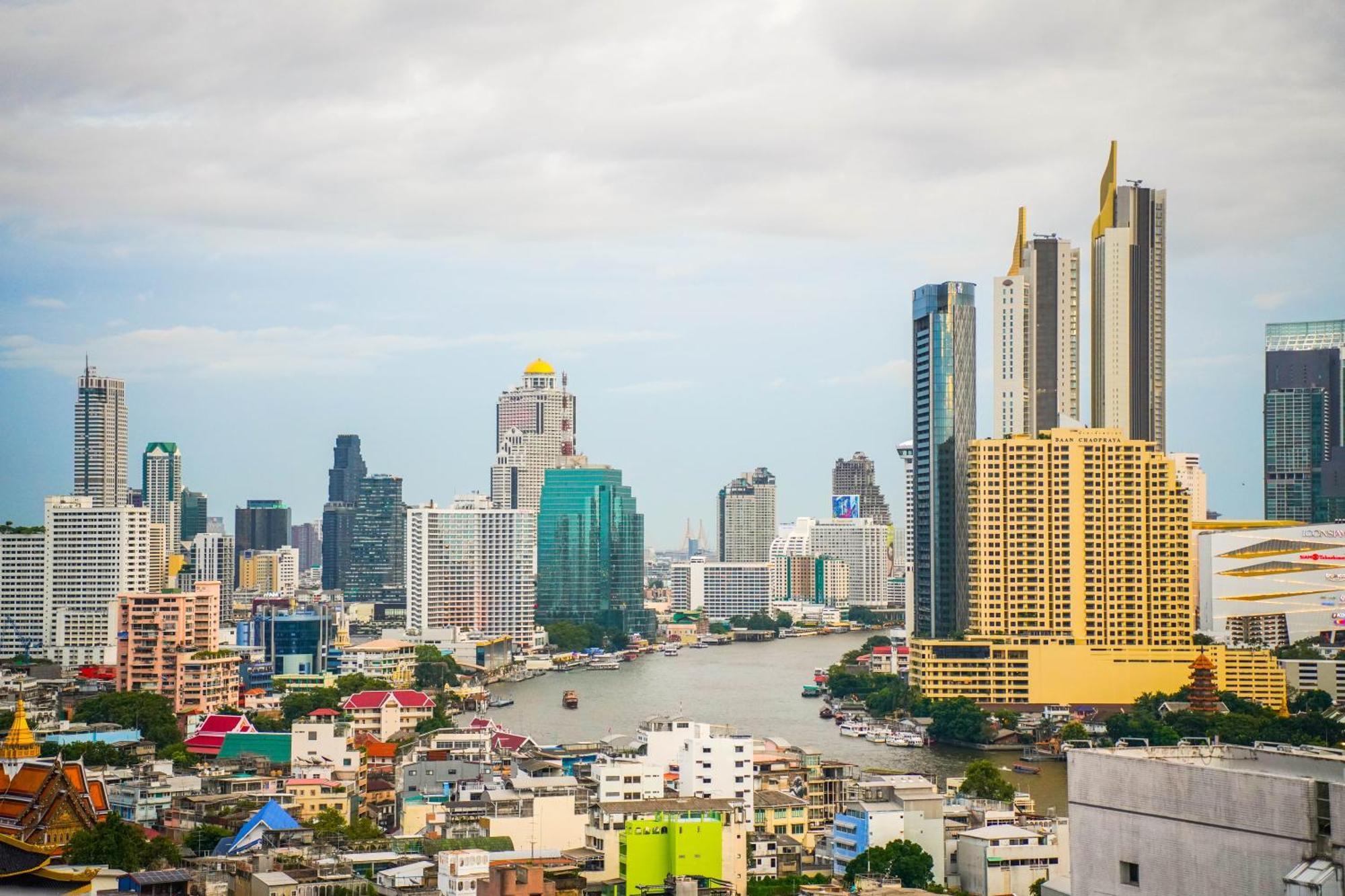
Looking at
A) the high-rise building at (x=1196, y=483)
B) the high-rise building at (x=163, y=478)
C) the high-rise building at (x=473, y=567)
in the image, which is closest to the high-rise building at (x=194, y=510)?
the high-rise building at (x=163, y=478)

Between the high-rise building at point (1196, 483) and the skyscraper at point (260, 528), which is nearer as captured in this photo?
the high-rise building at point (1196, 483)

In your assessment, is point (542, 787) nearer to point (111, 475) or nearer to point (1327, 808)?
point (1327, 808)

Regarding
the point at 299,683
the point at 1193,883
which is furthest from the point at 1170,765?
the point at 299,683

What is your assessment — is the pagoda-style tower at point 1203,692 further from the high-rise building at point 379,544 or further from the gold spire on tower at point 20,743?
the high-rise building at point 379,544

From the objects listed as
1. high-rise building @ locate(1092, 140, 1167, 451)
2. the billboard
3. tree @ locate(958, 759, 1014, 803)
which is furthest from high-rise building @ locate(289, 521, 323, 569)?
tree @ locate(958, 759, 1014, 803)

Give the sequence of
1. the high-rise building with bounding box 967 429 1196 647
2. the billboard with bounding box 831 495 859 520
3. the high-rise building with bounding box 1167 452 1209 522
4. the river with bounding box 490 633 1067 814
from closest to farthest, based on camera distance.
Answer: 1. the river with bounding box 490 633 1067 814
2. the high-rise building with bounding box 967 429 1196 647
3. the high-rise building with bounding box 1167 452 1209 522
4. the billboard with bounding box 831 495 859 520

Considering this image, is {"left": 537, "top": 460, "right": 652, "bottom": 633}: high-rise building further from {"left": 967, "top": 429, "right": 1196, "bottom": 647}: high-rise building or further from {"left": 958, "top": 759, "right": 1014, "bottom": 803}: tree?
{"left": 958, "top": 759, "right": 1014, "bottom": 803}: tree
